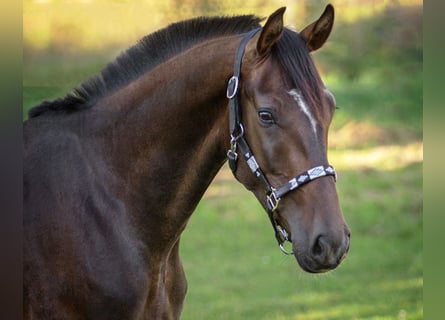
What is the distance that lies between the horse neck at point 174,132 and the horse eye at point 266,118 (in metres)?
0.19

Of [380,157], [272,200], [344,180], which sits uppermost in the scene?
[272,200]

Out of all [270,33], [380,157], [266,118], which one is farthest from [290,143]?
[380,157]

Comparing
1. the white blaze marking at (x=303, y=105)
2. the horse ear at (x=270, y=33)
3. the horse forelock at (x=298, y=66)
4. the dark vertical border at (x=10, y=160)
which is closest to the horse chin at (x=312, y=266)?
the white blaze marking at (x=303, y=105)

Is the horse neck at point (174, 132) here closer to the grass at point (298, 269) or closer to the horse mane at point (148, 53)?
the horse mane at point (148, 53)

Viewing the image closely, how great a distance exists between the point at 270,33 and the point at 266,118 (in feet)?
0.97

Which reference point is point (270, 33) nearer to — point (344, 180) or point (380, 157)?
point (380, 157)

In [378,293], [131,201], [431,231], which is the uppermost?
[131,201]

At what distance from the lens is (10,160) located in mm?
2594

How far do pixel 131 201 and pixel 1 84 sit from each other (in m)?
0.70

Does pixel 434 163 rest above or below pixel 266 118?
below

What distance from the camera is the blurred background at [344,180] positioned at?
4109 millimetres

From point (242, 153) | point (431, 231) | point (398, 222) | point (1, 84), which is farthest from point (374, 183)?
point (1, 84)

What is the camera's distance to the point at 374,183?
5184mm

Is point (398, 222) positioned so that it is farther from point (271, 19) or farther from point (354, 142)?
point (271, 19)
